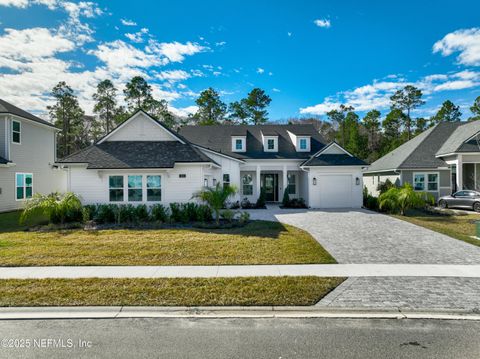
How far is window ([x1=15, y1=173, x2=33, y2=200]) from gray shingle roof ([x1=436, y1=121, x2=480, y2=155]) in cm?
3320

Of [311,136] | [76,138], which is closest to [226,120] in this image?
[311,136]

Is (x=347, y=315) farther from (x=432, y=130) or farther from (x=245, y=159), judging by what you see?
(x=432, y=130)

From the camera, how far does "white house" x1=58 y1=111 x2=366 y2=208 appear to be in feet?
53.0

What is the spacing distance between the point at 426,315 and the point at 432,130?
2795 centimetres

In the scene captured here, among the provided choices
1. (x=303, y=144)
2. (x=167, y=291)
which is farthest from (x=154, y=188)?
(x=303, y=144)

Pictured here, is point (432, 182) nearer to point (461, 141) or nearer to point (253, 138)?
point (461, 141)

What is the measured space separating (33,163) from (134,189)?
Result: 1156 centimetres

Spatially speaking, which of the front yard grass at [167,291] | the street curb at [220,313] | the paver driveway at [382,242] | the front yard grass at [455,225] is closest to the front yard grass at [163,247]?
the paver driveway at [382,242]

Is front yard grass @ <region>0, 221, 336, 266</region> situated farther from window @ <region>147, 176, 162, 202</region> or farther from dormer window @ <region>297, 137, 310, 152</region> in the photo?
dormer window @ <region>297, 137, 310, 152</region>

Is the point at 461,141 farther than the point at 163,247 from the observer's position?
Yes

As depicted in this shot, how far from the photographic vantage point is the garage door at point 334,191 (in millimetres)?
20047

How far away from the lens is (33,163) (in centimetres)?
2166

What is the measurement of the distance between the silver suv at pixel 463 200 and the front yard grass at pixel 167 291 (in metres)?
18.8

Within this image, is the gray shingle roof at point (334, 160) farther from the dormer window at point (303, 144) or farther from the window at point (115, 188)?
the window at point (115, 188)
